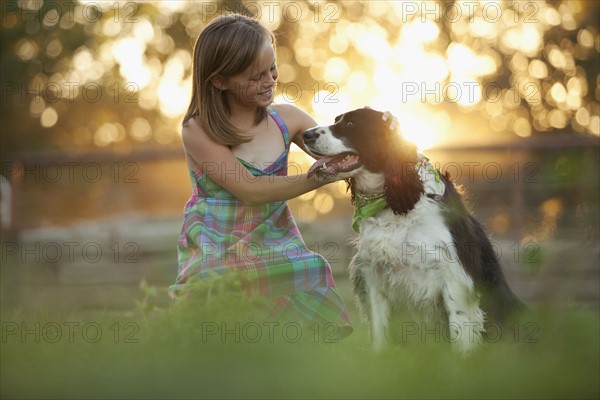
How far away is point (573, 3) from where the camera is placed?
9.14 metres

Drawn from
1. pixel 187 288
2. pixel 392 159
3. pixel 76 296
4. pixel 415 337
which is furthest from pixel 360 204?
pixel 76 296

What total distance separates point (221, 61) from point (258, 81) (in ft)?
0.65

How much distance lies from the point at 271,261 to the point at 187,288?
2.93 ft

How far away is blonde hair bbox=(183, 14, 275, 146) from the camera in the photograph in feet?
13.3

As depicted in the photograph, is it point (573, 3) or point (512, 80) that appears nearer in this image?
point (573, 3)

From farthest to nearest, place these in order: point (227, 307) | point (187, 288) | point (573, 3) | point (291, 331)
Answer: point (573, 3), point (291, 331), point (187, 288), point (227, 307)

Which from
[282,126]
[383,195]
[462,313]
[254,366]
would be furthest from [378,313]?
[254,366]

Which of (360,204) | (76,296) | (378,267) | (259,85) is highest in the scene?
(259,85)

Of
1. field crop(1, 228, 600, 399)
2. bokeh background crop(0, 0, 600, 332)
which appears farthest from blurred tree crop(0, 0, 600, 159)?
field crop(1, 228, 600, 399)

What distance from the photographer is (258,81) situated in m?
4.14

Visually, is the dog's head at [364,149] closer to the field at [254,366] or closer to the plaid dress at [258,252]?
the plaid dress at [258,252]

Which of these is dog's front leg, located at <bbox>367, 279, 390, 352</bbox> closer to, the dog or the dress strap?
the dog

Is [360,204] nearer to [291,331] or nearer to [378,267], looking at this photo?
[378,267]

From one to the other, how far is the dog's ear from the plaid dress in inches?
18.3
